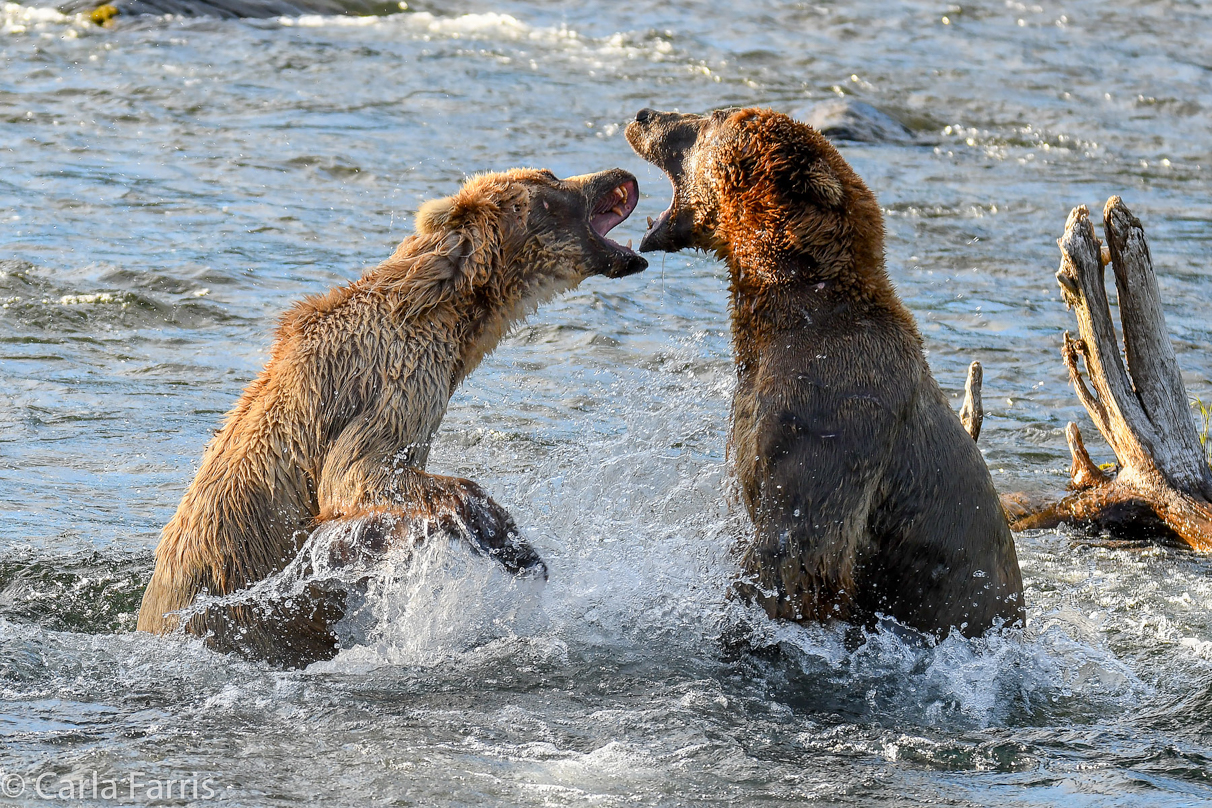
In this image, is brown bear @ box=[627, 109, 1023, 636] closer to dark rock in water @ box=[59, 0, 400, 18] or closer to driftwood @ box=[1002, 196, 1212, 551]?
driftwood @ box=[1002, 196, 1212, 551]

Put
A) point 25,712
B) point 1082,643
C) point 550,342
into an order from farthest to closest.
→ point 550,342, point 1082,643, point 25,712

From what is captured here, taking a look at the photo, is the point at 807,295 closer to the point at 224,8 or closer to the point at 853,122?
the point at 853,122

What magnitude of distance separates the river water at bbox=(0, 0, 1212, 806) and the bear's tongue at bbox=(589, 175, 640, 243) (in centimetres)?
127

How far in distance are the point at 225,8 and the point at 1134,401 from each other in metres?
14.1

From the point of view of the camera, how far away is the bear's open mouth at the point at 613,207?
6.09 meters

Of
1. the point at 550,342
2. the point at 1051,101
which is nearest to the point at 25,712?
the point at 550,342

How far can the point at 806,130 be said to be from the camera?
5.39 metres

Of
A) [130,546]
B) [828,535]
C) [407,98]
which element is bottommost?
[130,546]

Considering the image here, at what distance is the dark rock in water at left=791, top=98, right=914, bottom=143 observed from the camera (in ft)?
49.9

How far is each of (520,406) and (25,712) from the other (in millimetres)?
4116

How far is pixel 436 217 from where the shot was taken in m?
5.73

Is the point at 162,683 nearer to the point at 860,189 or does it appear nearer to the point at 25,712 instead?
the point at 25,712

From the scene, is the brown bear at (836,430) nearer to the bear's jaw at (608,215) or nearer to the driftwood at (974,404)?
the bear's jaw at (608,215)

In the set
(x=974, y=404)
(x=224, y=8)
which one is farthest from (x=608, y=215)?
(x=224, y=8)
